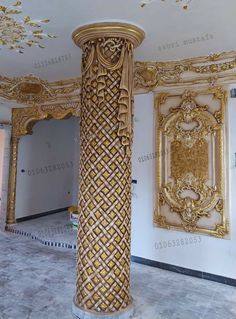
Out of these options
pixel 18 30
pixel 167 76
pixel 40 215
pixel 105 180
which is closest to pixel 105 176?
pixel 105 180

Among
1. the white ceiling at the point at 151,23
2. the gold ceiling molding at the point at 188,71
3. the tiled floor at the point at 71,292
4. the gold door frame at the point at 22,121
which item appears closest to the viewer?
the white ceiling at the point at 151,23

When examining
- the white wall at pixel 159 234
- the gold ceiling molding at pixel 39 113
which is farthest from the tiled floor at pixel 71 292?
the gold ceiling molding at pixel 39 113

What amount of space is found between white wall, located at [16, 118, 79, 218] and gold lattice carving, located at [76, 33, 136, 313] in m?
3.81

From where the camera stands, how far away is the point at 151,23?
2.37 m

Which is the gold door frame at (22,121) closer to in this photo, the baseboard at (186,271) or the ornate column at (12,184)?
the ornate column at (12,184)

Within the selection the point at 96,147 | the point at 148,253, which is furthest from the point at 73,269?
the point at 96,147

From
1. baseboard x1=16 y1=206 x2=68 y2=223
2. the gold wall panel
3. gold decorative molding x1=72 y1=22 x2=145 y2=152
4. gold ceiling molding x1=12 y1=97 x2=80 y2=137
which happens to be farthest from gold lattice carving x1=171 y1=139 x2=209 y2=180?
baseboard x1=16 y1=206 x2=68 y2=223

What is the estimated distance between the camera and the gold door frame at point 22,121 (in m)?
4.76

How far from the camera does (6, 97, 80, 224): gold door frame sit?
15.6 ft

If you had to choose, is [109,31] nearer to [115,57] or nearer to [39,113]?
[115,57]

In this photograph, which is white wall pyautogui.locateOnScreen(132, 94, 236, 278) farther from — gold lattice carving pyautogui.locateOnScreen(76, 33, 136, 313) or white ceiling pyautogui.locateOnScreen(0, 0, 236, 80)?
gold lattice carving pyautogui.locateOnScreen(76, 33, 136, 313)

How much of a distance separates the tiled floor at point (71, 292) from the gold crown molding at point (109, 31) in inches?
99.3

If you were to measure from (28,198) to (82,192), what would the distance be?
397cm

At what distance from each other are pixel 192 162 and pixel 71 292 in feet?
6.76
